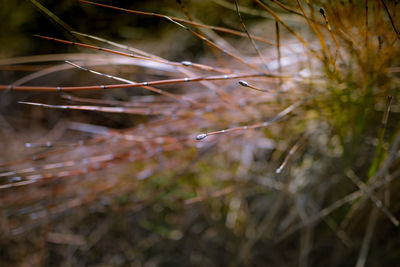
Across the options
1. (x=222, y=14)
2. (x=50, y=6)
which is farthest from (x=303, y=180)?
(x=50, y=6)

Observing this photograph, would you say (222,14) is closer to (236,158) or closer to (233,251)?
(236,158)

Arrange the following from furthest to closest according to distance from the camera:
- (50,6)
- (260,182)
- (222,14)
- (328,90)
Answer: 1. (222,14)
2. (50,6)
3. (260,182)
4. (328,90)

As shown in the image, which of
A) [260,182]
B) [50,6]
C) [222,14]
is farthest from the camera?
[222,14]

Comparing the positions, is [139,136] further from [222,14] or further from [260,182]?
[222,14]

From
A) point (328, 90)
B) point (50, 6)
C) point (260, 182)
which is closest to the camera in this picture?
point (328, 90)

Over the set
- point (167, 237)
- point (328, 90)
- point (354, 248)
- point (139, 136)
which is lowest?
point (167, 237)

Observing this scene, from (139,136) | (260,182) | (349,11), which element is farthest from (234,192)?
(349,11)

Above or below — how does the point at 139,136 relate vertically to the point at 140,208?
above

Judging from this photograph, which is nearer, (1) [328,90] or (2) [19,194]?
(1) [328,90]

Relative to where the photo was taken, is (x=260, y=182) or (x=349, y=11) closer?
(x=349, y=11)
